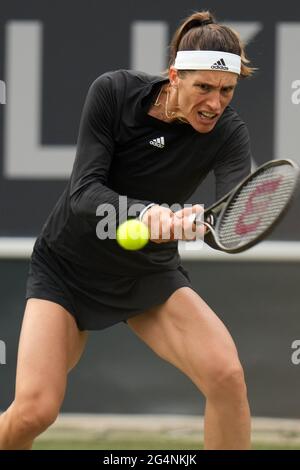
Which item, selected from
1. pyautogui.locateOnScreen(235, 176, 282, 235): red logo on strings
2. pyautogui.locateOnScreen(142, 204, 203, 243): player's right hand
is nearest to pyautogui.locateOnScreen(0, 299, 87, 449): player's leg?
pyautogui.locateOnScreen(142, 204, 203, 243): player's right hand

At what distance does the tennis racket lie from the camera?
9.72ft

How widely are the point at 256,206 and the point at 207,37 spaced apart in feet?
1.88

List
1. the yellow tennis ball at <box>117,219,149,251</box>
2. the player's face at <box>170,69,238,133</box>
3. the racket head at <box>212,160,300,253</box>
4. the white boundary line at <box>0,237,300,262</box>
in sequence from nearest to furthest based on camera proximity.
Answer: the racket head at <box>212,160,300,253</box>
the yellow tennis ball at <box>117,219,149,251</box>
the player's face at <box>170,69,238,133</box>
the white boundary line at <box>0,237,300,262</box>

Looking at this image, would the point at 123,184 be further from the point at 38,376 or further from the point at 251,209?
the point at 38,376

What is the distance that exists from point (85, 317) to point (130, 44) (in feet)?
7.32

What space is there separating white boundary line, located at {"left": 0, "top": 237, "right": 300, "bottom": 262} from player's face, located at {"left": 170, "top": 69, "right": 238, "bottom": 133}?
2069 mm

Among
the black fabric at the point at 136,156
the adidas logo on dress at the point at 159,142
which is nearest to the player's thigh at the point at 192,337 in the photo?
the black fabric at the point at 136,156

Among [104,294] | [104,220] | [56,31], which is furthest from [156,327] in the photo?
[56,31]

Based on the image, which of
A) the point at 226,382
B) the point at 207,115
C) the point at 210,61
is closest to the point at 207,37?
the point at 210,61

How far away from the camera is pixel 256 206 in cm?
314

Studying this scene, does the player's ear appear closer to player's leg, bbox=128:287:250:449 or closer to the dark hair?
the dark hair

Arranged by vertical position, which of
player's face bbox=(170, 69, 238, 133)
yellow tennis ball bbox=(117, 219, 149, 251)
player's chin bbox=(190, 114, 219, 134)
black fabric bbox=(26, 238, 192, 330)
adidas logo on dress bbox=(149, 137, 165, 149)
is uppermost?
player's face bbox=(170, 69, 238, 133)

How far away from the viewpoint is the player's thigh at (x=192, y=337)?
3.35m

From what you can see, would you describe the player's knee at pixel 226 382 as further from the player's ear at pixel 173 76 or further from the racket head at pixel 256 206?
the player's ear at pixel 173 76
